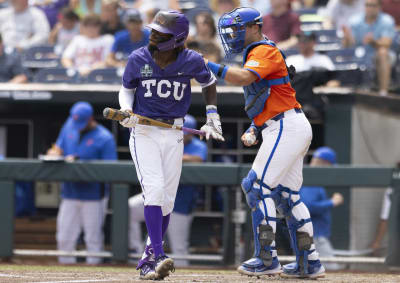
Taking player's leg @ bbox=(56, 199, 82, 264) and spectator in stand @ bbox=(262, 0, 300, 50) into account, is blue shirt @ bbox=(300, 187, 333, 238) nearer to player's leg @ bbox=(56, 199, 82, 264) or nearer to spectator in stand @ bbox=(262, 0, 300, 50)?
player's leg @ bbox=(56, 199, 82, 264)

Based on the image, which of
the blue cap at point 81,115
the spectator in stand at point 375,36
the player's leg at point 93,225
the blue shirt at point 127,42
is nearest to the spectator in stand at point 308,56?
the spectator in stand at point 375,36

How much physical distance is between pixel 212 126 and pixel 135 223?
3.13 metres

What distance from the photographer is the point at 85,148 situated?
29.7 ft

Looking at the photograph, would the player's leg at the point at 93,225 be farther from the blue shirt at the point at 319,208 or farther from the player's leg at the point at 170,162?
the player's leg at the point at 170,162

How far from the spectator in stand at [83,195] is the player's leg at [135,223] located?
0.28 m

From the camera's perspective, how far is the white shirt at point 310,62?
970 cm

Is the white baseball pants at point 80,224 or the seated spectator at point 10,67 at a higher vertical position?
the seated spectator at point 10,67

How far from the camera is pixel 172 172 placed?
559 cm

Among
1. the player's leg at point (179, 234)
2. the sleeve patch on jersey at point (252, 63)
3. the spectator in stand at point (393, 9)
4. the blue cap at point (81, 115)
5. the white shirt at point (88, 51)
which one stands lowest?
the player's leg at point (179, 234)

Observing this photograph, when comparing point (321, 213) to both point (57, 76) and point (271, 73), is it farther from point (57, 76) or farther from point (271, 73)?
point (57, 76)

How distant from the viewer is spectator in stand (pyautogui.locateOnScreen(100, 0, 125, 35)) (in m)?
11.4

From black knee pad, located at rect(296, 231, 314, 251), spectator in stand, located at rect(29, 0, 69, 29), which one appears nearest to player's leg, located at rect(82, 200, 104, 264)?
black knee pad, located at rect(296, 231, 314, 251)

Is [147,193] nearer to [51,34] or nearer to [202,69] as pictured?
[202,69]

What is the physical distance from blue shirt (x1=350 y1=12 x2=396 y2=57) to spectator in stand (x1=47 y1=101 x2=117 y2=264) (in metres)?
3.77
